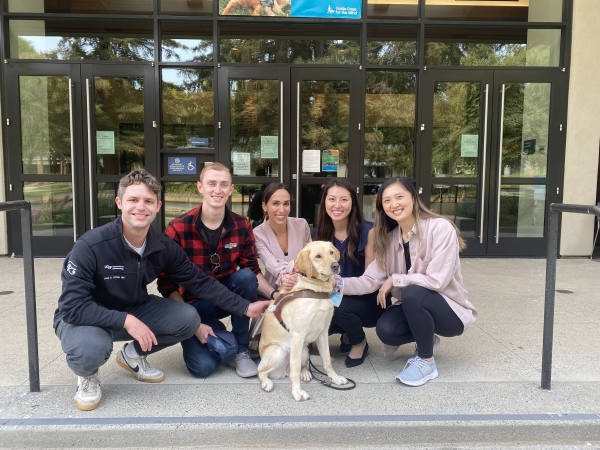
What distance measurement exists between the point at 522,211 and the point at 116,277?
6976 mm

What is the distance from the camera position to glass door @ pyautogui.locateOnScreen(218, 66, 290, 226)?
7.22 m

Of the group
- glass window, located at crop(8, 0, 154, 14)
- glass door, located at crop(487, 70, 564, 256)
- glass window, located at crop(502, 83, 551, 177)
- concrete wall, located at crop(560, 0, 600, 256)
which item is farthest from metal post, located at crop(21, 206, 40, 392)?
concrete wall, located at crop(560, 0, 600, 256)

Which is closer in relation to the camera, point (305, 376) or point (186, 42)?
point (305, 376)

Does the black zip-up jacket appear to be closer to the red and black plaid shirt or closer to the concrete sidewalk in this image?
the red and black plaid shirt

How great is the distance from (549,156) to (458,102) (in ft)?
5.81

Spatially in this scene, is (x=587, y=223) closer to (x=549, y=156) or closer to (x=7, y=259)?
(x=549, y=156)

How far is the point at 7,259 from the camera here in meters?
7.17

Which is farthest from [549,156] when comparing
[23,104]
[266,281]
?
[23,104]

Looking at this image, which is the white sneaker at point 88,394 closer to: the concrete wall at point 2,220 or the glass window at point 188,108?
the glass window at point 188,108

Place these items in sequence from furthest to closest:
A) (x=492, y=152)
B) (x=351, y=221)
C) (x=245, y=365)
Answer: (x=492, y=152) < (x=351, y=221) < (x=245, y=365)

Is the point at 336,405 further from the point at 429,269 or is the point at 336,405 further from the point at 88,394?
the point at 88,394

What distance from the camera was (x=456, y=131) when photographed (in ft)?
24.7

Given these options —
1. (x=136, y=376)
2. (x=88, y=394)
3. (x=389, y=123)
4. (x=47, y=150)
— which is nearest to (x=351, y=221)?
(x=136, y=376)

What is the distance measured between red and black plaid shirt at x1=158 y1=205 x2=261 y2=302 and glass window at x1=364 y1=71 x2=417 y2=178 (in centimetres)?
446
